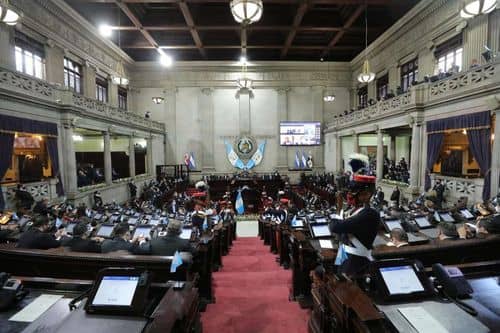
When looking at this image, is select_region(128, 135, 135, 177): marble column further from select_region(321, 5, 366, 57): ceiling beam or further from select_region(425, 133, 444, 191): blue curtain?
select_region(425, 133, 444, 191): blue curtain

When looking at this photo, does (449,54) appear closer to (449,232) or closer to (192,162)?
(449,232)

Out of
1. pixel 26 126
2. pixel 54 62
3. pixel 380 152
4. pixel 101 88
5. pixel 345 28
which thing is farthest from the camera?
pixel 101 88

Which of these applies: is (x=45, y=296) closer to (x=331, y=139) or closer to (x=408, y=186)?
(x=408, y=186)

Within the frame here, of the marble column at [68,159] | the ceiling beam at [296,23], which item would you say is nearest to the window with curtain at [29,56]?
the marble column at [68,159]

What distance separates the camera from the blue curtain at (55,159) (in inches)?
372

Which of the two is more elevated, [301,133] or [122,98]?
[122,98]

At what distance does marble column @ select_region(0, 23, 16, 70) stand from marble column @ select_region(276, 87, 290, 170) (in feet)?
49.9

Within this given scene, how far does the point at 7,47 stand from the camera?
938 centimetres

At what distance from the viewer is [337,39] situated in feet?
52.0

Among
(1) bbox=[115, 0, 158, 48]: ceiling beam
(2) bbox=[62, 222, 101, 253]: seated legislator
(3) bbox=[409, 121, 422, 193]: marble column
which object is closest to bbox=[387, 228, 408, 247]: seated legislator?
(2) bbox=[62, 222, 101, 253]: seated legislator

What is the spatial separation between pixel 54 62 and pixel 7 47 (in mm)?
2540

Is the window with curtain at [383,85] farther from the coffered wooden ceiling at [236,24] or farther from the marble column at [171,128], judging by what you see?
the marble column at [171,128]

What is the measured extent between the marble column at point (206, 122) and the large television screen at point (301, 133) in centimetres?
550

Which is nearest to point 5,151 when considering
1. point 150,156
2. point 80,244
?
point 80,244
